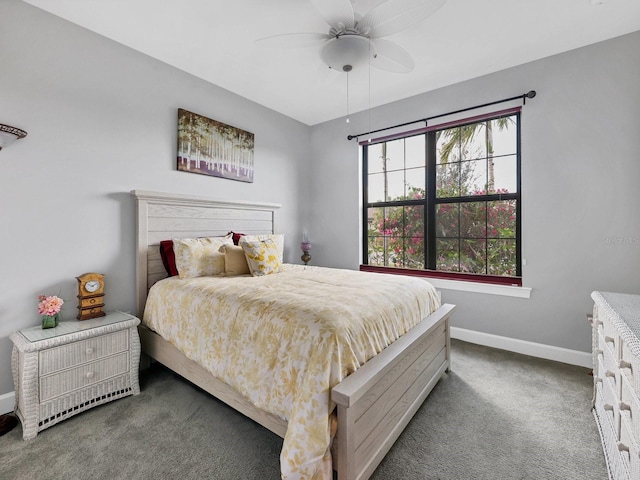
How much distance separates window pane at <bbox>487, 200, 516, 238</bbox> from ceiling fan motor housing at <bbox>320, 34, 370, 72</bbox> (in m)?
1.92

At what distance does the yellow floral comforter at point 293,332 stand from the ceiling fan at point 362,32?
64.4 inches

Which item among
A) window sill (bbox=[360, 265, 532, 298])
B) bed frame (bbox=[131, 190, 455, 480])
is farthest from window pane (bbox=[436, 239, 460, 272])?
bed frame (bbox=[131, 190, 455, 480])

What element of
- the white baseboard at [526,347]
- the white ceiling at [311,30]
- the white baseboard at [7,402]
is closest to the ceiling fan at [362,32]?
the white ceiling at [311,30]

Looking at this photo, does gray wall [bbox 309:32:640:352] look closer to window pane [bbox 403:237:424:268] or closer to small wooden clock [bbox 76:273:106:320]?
window pane [bbox 403:237:424:268]

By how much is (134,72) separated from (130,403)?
2.60 metres

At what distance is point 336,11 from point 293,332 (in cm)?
183

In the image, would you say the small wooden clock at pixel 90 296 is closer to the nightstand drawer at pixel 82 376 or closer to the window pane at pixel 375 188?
the nightstand drawer at pixel 82 376

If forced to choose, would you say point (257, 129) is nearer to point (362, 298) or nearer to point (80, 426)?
point (362, 298)

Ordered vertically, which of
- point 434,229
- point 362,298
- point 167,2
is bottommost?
point 362,298

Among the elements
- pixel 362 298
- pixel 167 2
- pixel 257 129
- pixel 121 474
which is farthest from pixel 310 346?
pixel 257 129

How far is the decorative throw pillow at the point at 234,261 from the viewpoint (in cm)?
252

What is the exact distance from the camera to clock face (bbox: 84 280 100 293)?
2127mm

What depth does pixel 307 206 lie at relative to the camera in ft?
14.1

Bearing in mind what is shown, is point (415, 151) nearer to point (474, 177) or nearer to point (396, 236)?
point (474, 177)
